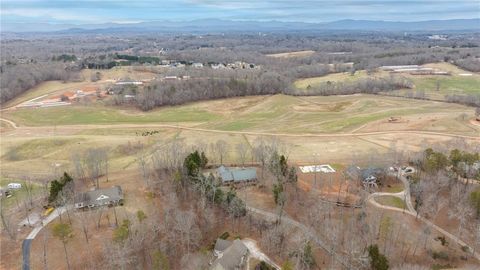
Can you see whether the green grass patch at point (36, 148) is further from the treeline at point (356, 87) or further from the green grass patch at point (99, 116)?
the treeline at point (356, 87)

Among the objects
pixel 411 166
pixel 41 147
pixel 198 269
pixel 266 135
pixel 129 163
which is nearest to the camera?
pixel 198 269

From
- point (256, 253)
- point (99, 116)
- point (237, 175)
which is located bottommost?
point (256, 253)

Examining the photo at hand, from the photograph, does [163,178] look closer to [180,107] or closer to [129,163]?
[129,163]

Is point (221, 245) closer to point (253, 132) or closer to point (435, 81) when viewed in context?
point (253, 132)

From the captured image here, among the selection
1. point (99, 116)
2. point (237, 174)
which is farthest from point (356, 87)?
point (237, 174)

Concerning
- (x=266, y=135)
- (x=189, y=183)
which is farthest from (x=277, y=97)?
(x=189, y=183)

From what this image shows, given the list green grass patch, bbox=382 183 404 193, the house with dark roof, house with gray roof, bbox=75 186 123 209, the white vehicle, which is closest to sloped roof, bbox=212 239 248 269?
the house with dark roof
